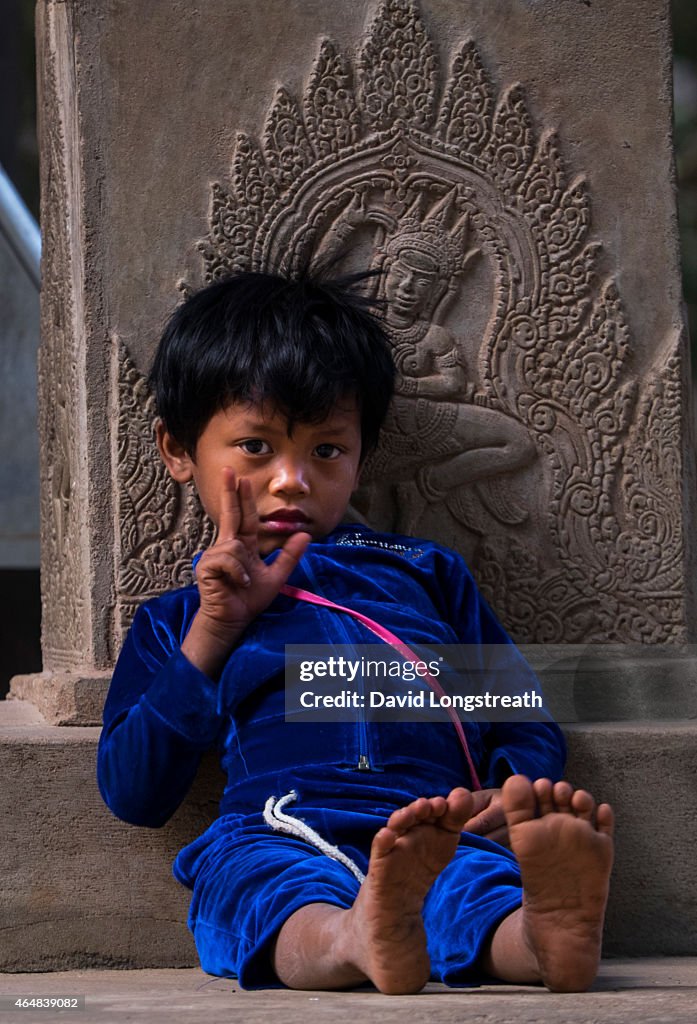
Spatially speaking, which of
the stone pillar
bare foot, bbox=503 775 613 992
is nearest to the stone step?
the stone pillar

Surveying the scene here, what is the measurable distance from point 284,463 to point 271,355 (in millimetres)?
210

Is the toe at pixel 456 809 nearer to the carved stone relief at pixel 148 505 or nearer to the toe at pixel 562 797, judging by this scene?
the toe at pixel 562 797

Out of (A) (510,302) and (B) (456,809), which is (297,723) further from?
(A) (510,302)

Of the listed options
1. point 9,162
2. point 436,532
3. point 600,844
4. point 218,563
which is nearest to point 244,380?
point 218,563

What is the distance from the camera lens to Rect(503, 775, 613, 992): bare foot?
1.81m

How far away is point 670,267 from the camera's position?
3098 mm

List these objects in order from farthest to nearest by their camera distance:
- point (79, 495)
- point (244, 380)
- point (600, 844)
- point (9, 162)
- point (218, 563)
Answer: point (9, 162) → point (79, 495) → point (244, 380) → point (218, 563) → point (600, 844)

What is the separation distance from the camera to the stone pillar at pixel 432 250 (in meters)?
2.90

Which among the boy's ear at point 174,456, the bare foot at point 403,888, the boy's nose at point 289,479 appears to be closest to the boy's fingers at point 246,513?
the boy's nose at point 289,479

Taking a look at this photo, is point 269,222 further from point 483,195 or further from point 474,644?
point 474,644

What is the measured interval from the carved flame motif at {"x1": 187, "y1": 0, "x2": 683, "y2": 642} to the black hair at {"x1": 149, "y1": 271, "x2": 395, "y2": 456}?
0.20 meters

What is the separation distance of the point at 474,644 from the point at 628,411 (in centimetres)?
71

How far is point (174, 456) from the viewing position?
2.80 m

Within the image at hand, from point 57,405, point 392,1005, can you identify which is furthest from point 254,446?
point 392,1005
